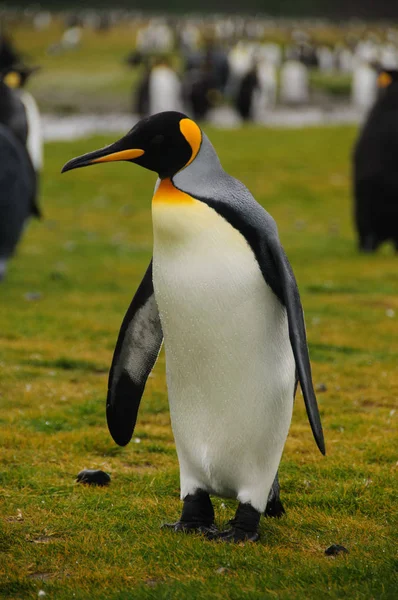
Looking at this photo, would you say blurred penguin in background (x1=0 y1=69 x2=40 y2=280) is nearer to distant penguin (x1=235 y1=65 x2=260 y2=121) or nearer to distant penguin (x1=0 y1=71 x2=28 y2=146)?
distant penguin (x1=0 y1=71 x2=28 y2=146)

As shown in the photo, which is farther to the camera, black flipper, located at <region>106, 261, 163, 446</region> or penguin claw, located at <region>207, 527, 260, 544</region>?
black flipper, located at <region>106, 261, 163, 446</region>

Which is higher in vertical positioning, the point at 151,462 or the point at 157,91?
the point at 151,462

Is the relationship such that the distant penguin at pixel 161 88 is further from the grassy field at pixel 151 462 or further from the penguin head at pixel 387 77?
the grassy field at pixel 151 462

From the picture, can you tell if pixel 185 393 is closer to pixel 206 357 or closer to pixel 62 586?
pixel 206 357

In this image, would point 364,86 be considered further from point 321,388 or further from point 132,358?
point 132,358

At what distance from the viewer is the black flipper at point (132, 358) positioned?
4.37 metres

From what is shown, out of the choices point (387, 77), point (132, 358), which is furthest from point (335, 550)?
point (387, 77)

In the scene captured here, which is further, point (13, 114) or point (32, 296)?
point (13, 114)

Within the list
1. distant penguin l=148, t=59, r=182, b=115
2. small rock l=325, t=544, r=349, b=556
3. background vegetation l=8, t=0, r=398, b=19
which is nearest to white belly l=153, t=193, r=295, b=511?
small rock l=325, t=544, r=349, b=556

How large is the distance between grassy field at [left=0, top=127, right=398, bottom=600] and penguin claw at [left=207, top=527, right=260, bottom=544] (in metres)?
0.06

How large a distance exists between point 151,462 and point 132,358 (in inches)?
35.0

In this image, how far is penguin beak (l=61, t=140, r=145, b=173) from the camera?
388 centimetres

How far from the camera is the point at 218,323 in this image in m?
3.94

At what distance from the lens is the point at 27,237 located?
1347 cm
